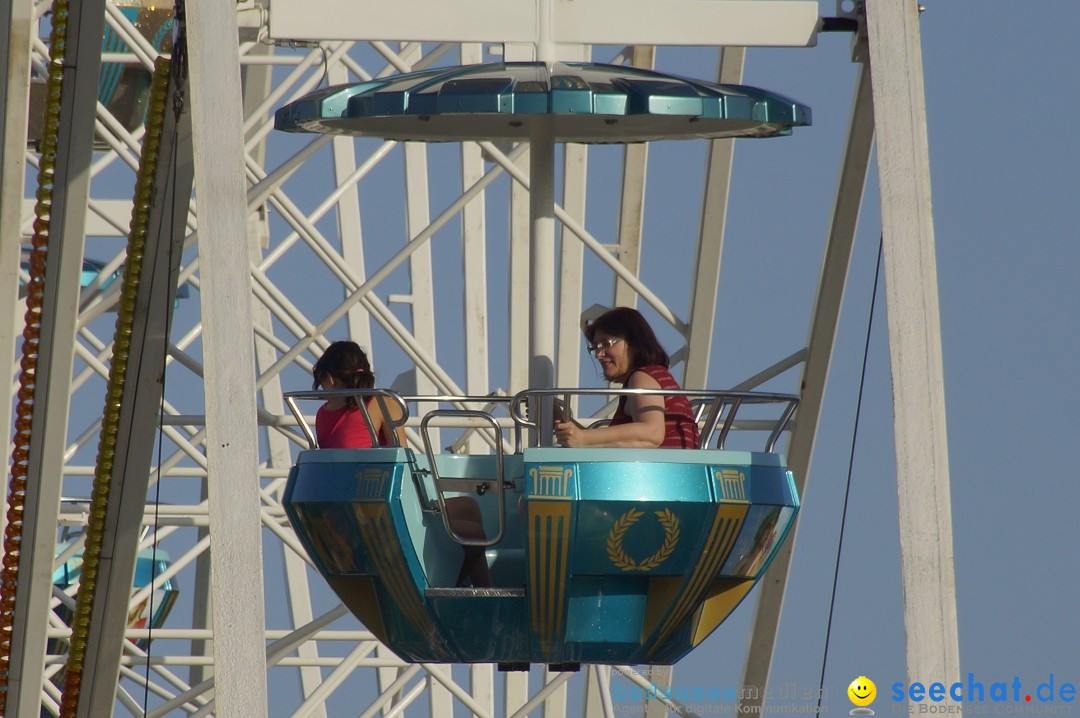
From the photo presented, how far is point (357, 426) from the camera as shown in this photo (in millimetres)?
9547

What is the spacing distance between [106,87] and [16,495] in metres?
6.95

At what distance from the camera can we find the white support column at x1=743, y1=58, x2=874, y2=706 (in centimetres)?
1045

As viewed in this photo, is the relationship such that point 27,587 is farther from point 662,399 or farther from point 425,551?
point 662,399

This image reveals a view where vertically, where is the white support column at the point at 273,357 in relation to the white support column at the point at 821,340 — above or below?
above

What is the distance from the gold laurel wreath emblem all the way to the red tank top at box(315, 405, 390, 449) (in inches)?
48.6

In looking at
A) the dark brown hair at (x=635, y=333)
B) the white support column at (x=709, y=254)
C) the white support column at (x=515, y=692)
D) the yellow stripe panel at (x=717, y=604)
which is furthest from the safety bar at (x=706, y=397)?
the white support column at (x=515, y=692)

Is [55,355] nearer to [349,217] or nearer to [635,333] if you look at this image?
[635,333]

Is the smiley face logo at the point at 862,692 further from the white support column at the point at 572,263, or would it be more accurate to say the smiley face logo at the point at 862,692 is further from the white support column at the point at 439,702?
the white support column at the point at 439,702

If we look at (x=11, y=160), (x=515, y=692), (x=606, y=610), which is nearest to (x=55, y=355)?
(x=11, y=160)

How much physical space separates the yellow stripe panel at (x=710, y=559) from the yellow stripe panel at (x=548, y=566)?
473 millimetres

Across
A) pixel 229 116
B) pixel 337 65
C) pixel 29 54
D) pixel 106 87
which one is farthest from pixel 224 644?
pixel 106 87

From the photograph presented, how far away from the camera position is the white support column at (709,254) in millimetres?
13023

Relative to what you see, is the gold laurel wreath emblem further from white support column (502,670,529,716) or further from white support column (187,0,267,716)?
white support column (502,670,529,716)

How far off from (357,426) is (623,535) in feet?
4.57
